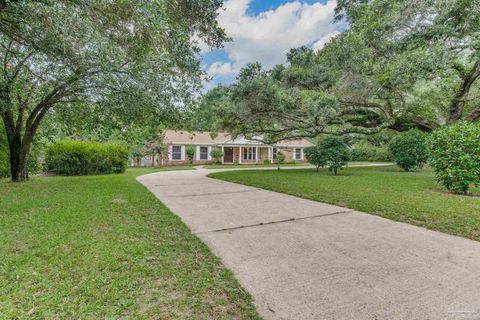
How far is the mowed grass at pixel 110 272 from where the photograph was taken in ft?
6.77

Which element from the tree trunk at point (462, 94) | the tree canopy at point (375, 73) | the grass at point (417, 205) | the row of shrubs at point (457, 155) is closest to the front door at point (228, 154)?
the tree canopy at point (375, 73)

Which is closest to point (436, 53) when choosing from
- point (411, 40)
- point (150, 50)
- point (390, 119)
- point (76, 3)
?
point (411, 40)

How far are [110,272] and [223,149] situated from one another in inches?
975

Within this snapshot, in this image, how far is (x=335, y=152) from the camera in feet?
40.7

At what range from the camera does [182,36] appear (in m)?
5.22

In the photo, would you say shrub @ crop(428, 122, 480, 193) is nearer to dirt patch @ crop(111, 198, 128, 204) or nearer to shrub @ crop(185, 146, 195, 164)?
dirt patch @ crop(111, 198, 128, 204)

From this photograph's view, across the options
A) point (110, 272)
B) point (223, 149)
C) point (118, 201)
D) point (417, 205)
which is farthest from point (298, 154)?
point (110, 272)

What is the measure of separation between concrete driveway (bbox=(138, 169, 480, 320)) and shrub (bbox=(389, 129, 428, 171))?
465 inches

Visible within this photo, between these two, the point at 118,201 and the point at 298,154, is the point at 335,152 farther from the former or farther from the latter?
the point at 298,154

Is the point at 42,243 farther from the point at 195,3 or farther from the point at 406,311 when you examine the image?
the point at 195,3

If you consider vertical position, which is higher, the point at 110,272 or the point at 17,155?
the point at 17,155

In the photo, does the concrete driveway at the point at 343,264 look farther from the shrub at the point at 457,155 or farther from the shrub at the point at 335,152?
the shrub at the point at 335,152

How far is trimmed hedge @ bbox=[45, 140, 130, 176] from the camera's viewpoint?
13945mm

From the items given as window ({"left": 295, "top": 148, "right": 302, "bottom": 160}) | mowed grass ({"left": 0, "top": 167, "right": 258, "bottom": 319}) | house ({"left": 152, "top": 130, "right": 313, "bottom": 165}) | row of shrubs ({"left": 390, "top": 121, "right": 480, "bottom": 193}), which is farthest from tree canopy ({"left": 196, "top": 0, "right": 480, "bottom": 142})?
window ({"left": 295, "top": 148, "right": 302, "bottom": 160})
